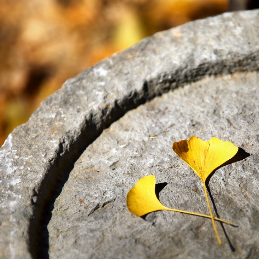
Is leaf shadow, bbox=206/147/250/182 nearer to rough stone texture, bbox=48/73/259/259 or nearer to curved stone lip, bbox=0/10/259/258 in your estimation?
rough stone texture, bbox=48/73/259/259

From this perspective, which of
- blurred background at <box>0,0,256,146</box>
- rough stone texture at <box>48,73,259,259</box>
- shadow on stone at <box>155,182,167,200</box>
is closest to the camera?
rough stone texture at <box>48,73,259,259</box>

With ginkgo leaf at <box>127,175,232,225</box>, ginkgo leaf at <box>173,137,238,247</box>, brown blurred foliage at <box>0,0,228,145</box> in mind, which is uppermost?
brown blurred foliage at <box>0,0,228,145</box>

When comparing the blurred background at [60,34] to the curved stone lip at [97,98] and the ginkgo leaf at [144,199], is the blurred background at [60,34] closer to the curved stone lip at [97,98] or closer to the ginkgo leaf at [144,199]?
the curved stone lip at [97,98]

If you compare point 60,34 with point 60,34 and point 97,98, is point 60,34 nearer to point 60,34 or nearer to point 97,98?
A: point 60,34

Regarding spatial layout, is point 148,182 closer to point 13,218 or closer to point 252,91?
point 13,218

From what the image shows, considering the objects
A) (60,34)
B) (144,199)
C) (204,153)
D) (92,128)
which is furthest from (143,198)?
(60,34)

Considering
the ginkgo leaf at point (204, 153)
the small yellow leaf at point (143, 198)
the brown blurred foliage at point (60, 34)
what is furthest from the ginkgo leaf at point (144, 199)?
the brown blurred foliage at point (60, 34)

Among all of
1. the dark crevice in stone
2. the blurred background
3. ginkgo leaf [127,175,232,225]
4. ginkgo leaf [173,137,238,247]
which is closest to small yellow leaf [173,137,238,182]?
ginkgo leaf [173,137,238,247]
